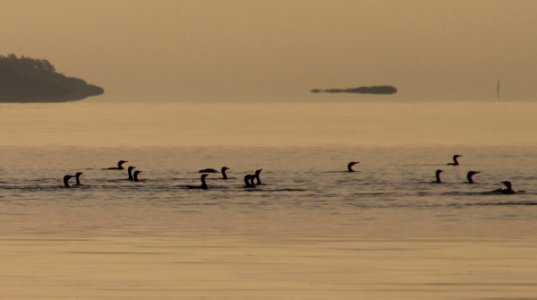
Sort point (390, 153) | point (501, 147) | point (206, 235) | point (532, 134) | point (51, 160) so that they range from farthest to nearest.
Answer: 1. point (532, 134)
2. point (501, 147)
3. point (390, 153)
4. point (51, 160)
5. point (206, 235)

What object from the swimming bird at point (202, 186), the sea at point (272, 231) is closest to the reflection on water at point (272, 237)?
the sea at point (272, 231)

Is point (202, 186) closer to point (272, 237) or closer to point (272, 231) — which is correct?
point (272, 231)

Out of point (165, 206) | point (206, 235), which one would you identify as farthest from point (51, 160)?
point (206, 235)

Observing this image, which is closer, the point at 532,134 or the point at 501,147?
the point at 501,147

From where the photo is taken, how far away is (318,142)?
129 metres

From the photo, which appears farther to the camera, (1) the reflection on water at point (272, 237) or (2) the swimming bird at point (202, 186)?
(2) the swimming bird at point (202, 186)

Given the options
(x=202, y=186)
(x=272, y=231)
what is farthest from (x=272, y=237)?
(x=202, y=186)

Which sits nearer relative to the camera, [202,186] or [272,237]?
[272,237]

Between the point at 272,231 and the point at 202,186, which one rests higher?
the point at 202,186

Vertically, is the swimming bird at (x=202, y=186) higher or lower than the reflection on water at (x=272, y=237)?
higher

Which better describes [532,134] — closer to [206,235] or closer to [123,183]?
[123,183]

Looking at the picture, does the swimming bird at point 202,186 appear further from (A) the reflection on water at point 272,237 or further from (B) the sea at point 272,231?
(A) the reflection on water at point 272,237

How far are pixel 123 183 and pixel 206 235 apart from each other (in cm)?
2510

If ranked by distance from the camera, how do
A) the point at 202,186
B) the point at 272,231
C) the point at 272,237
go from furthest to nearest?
the point at 202,186 → the point at 272,231 → the point at 272,237
